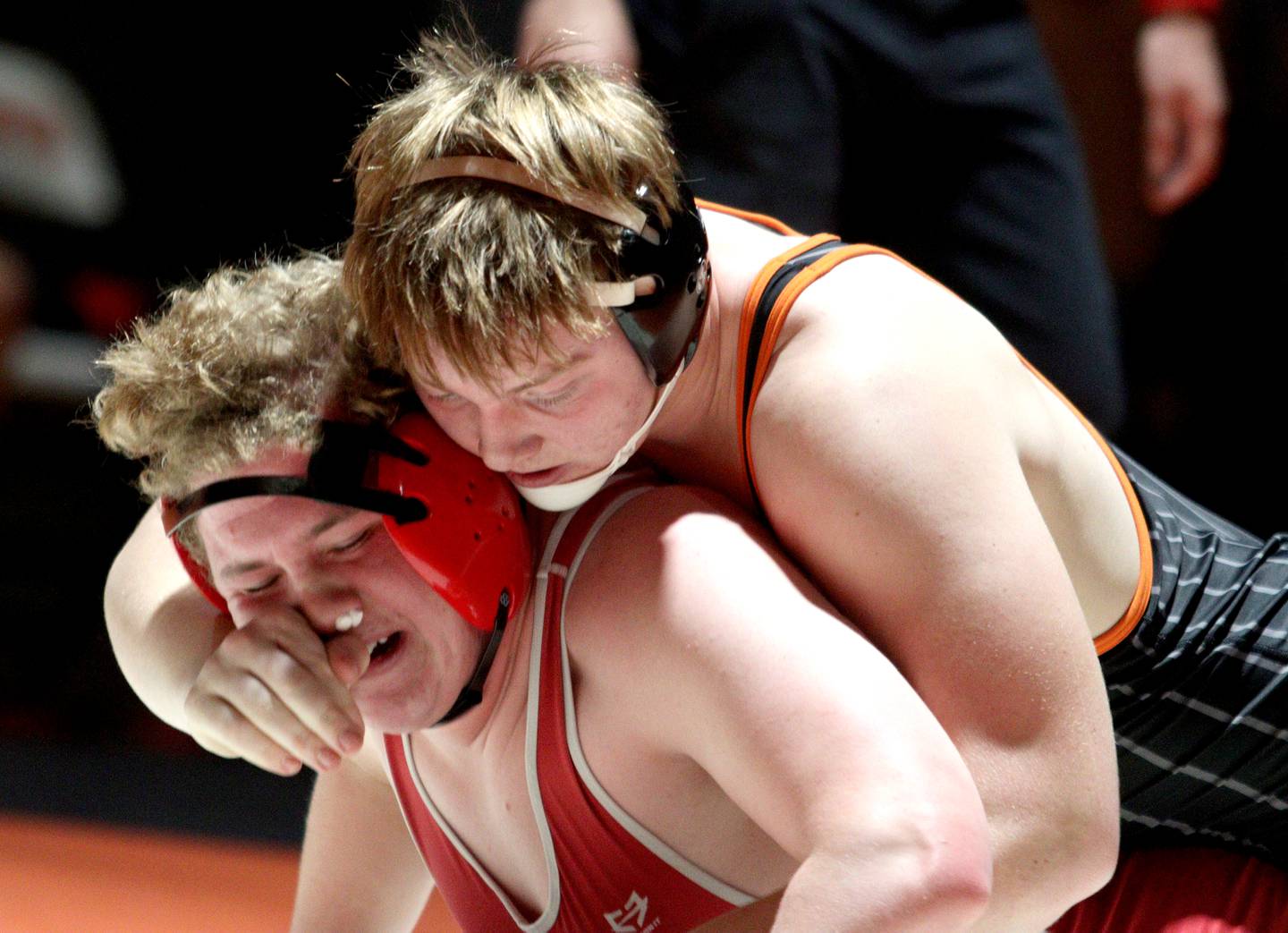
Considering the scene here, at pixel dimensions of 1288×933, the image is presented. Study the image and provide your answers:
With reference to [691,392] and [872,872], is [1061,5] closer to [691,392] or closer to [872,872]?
[691,392]

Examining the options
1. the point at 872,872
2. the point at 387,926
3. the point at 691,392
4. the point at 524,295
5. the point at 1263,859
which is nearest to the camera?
the point at 872,872

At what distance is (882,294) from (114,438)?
85 cm

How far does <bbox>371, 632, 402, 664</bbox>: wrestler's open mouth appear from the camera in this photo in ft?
5.08

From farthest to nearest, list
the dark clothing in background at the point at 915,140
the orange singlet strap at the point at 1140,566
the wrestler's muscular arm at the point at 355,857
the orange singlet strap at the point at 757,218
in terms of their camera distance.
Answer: the dark clothing in background at the point at 915,140
the wrestler's muscular arm at the point at 355,857
the orange singlet strap at the point at 757,218
the orange singlet strap at the point at 1140,566

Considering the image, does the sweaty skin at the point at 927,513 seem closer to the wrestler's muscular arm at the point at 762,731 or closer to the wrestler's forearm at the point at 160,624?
the wrestler's muscular arm at the point at 762,731

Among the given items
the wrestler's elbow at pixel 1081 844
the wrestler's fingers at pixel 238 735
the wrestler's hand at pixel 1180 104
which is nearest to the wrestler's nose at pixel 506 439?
the wrestler's fingers at pixel 238 735

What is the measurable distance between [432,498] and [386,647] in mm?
198

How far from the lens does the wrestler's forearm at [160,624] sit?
69.1 inches

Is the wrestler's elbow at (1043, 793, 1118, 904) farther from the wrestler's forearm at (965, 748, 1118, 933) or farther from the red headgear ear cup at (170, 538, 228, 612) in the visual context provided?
the red headgear ear cup at (170, 538, 228, 612)

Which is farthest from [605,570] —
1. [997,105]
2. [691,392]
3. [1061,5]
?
[1061,5]

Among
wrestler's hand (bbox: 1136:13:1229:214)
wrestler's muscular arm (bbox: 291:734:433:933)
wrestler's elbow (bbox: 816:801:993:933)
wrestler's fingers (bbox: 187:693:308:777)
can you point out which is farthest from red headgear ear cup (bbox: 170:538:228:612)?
wrestler's hand (bbox: 1136:13:1229:214)

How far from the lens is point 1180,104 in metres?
3.04

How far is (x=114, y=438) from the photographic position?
5.36ft

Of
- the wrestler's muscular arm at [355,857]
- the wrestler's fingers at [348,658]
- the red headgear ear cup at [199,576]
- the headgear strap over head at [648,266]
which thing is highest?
the headgear strap over head at [648,266]
